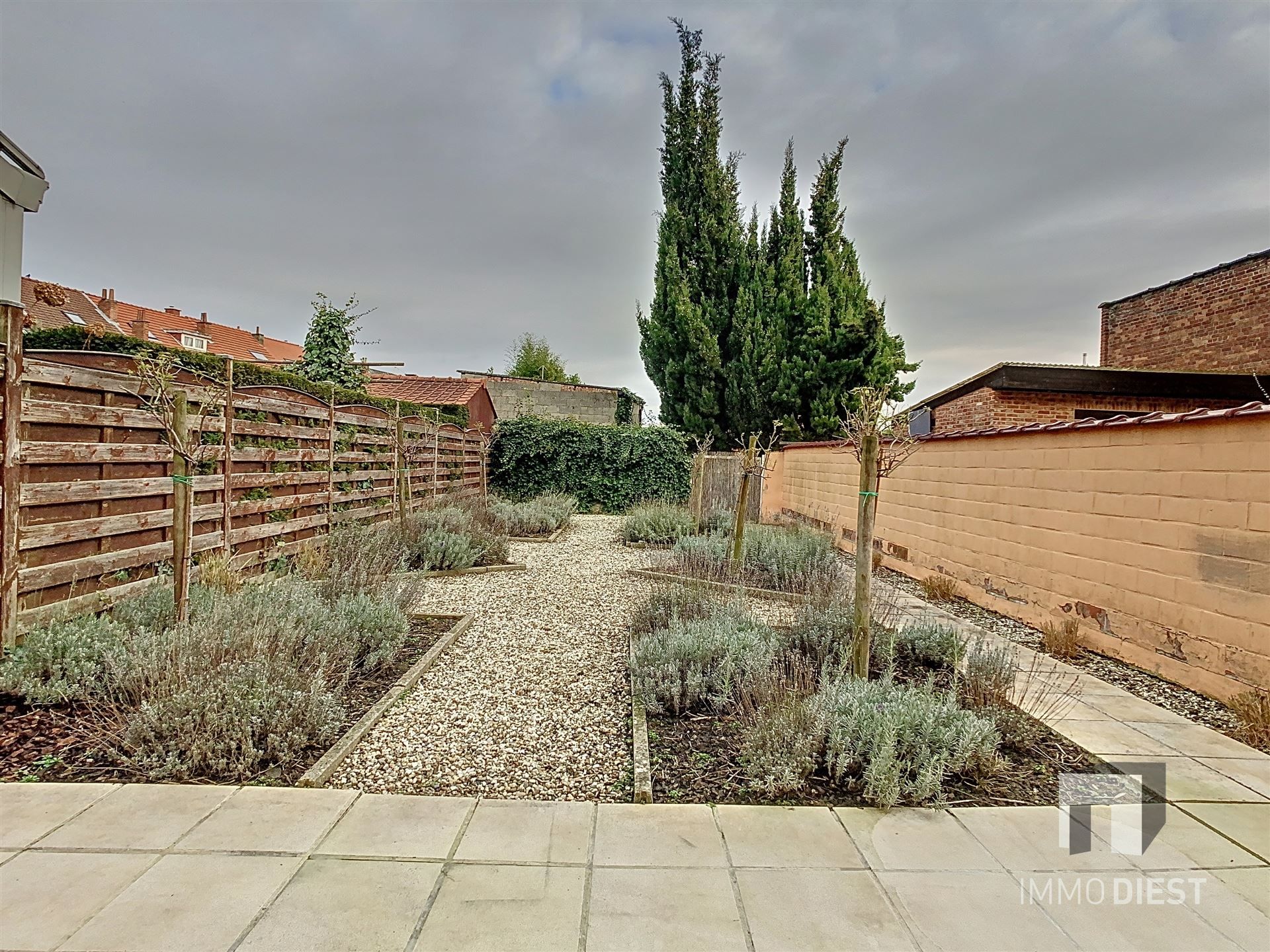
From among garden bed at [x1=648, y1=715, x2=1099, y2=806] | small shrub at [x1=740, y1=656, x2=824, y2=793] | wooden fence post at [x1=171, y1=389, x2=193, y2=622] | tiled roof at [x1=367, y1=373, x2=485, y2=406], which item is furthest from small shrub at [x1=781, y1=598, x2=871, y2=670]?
tiled roof at [x1=367, y1=373, x2=485, y2=406]

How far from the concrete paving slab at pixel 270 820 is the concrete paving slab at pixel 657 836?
3.42 ft

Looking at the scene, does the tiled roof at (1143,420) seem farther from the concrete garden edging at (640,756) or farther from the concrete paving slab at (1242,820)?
the concrete garden edging at (640,756)

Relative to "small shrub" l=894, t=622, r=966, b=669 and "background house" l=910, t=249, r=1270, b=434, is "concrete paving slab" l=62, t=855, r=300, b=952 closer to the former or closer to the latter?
"small shrub" l=894, t=622, r=966, b=669

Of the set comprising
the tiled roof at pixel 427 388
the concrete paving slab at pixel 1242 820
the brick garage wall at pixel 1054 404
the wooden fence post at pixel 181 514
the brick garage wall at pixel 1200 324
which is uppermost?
the brick garage wall at pixel 1200 324

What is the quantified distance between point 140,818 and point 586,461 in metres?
13.4

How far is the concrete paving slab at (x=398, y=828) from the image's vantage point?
7.00 feet

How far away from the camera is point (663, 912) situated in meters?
1.85

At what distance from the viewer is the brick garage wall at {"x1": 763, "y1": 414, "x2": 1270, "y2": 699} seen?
3.67 metres

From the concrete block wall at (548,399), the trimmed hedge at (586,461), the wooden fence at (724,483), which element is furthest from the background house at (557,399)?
the wooden fence at (724,483)

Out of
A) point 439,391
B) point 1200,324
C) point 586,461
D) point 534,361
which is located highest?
point 534,361

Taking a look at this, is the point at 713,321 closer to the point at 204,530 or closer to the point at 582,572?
the point at 582,572

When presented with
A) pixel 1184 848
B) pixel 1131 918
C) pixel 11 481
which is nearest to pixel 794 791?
pixel 1131 918

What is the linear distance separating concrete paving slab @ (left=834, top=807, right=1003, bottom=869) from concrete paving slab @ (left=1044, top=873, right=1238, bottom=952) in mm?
252

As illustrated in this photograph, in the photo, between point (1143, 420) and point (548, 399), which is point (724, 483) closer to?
point (1143, 420)
